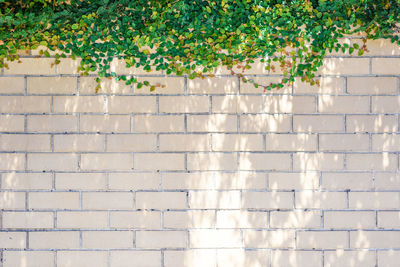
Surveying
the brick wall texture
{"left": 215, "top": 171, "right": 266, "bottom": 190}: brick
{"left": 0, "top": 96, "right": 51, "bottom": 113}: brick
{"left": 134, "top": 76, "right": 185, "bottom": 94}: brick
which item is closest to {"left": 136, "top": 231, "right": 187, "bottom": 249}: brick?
the brick wall texture

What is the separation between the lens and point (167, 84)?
8.97ft

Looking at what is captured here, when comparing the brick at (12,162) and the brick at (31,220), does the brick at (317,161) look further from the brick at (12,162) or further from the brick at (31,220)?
the brick at (12,162)

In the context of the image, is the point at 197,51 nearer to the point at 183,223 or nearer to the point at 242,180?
the point at 242,180

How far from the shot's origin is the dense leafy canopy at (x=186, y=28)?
2.51 metres

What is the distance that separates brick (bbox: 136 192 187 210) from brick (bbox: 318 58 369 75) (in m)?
1.21

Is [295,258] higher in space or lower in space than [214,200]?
lower

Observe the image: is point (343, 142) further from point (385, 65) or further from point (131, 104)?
point (131, 104)

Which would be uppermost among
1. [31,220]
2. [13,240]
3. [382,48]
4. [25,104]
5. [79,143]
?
[382,48]

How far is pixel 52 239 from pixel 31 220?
180mm

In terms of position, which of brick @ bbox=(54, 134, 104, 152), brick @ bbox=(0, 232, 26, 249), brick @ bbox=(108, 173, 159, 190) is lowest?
brick @ bbox=(0, 232, 26, 249)

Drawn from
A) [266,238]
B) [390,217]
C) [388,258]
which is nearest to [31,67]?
[266,238]

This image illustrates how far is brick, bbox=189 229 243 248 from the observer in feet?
9.05

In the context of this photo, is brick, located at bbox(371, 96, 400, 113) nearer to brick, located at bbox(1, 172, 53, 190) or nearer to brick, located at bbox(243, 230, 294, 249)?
brick, located at bbox(243, 230, 294, 249)

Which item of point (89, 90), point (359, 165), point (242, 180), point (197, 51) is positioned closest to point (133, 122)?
point (89, 90)
